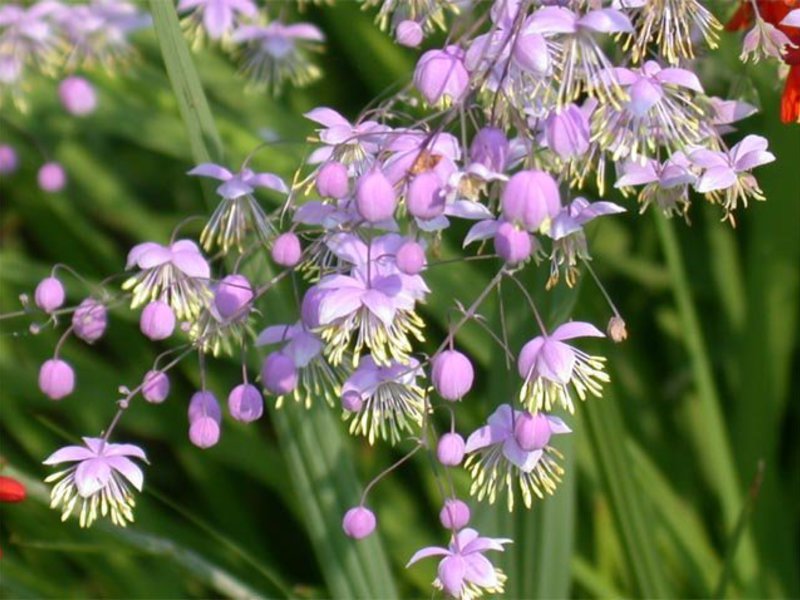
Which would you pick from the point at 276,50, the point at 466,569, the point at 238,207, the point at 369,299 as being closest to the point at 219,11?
the point at 276,50

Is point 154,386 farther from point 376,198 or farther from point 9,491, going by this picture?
point 376,198

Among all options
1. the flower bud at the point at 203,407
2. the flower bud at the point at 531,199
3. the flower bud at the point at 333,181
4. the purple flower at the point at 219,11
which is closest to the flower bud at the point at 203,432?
the flower bud at the point at 203,407

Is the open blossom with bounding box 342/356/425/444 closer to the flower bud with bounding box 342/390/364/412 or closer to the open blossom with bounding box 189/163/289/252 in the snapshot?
the flower bud with bounding box 342/390/364/412

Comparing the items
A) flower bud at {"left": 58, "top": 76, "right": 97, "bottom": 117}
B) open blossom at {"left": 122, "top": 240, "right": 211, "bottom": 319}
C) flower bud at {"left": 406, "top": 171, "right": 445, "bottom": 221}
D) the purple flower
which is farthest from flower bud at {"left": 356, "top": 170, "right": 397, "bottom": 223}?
flower bud at {"left": 58, "top": 76, "right": 97, "bottom": 117}

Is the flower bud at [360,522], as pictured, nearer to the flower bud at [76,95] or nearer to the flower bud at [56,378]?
the flower bud at [56,378]

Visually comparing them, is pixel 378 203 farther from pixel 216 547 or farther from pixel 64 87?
pixel 216 547
